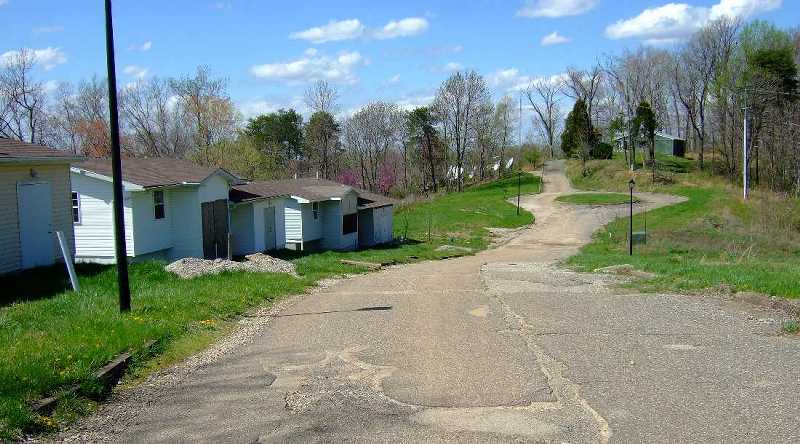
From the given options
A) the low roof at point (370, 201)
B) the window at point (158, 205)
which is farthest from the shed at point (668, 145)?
the window at point (158, 205)

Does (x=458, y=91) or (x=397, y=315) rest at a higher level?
(x=458, y=91)

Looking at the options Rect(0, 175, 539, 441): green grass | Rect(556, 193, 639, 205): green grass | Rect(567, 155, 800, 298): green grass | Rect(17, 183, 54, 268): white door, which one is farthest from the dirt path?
Rect(556, 193, 639, 205): green grass

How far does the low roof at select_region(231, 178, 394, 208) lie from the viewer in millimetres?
32188

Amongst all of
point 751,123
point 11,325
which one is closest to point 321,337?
point 11,325

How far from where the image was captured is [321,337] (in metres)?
11.1

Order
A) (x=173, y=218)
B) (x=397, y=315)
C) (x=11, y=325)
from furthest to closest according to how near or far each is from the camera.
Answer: (x=173, y=218), (x=397, y=315), (x=11, y=325)

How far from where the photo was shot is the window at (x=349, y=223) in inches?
1585

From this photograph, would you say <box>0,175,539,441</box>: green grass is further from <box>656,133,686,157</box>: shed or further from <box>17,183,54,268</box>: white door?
<box>656,133,686,157</box>: shed

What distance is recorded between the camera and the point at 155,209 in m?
25.7

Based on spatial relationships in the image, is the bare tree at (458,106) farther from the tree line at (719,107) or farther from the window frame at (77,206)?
the window frame at (77,206)

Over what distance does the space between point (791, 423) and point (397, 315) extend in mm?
7888

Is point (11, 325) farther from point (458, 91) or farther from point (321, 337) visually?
point (458, 91)

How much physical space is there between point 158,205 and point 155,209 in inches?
11.4

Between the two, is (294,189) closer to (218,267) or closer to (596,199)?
(218,267)
